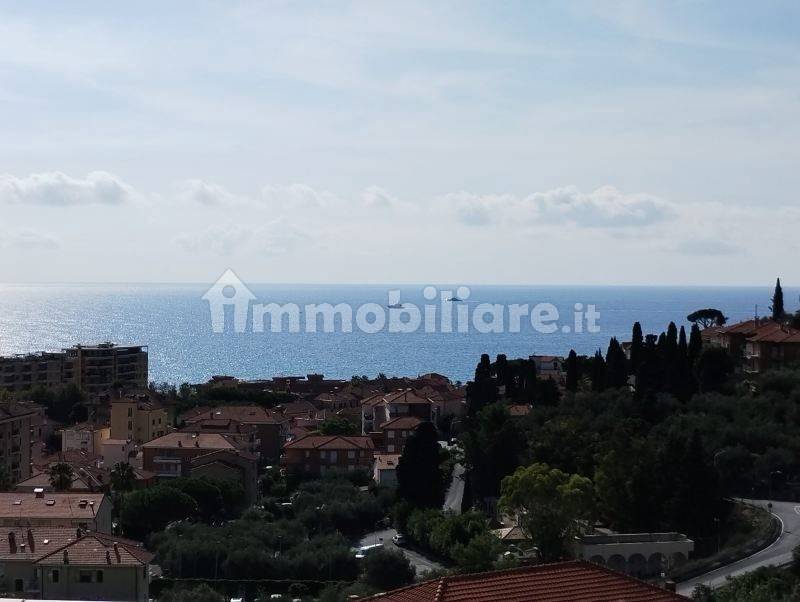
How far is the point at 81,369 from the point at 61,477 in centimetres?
4284

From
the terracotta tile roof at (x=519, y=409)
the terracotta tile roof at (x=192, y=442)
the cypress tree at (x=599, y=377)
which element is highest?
the cypress tree at (x=599, y=377)

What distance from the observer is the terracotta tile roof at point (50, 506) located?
31.0 meters

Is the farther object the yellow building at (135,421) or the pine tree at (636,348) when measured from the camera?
the yellow building at (135,421)

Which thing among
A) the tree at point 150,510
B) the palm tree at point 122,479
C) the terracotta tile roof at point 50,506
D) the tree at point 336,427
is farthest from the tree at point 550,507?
the tree at point 336,427

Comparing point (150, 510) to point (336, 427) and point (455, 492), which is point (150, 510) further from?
point (336, 427)

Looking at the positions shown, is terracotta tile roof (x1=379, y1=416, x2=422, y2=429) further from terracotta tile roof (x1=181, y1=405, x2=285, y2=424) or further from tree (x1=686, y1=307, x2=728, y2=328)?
tree (x1=686, y1=307, x2=728, y2=328)

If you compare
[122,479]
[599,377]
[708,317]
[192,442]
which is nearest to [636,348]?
[599,377]

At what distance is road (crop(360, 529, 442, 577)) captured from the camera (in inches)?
1278

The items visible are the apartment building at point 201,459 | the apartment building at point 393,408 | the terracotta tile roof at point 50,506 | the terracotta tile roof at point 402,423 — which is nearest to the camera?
the terracotta tile roof at point 50,506

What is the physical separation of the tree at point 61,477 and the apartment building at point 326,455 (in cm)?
1140

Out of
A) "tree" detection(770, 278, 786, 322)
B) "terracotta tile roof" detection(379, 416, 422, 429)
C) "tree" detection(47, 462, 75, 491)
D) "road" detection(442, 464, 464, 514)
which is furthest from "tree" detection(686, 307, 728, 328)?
"tree" detection(47, 462, 75, 491)

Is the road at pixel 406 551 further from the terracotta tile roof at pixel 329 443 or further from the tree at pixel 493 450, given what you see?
the terracotta tile roof at pixel 329 443

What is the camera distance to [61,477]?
3878cm

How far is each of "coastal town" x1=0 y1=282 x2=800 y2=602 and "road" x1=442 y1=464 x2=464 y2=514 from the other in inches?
9.5
